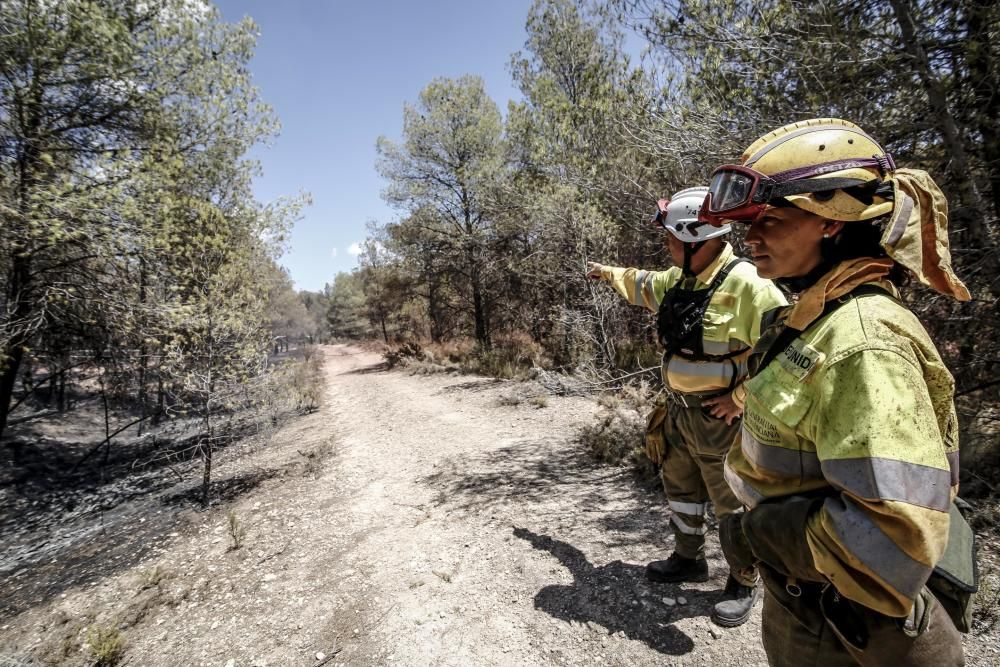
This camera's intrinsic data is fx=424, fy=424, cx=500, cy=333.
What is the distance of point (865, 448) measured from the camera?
2.94ft

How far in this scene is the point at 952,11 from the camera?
9.98ft

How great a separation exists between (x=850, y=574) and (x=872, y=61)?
381 cm

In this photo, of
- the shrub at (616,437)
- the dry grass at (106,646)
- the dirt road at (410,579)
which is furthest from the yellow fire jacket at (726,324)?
the dry grass at (106,646)

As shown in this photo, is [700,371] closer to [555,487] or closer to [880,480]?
[880,480]

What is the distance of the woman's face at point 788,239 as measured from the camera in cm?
119

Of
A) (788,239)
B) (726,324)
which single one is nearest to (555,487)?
(726,324)

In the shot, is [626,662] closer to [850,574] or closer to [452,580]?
[452,580]

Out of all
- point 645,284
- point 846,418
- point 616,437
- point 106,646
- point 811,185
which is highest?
point 811,185

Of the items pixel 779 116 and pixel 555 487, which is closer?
pixel 779 116

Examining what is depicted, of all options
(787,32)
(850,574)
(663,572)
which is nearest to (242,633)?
(663,572)

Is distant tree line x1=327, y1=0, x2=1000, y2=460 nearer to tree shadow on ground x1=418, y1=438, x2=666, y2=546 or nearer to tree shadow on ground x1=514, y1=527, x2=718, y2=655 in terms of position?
tree shadow on ground x1=418, y1=438, x2=666, y2=546

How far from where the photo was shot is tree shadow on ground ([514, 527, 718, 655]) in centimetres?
248

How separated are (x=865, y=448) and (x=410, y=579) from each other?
10.6 ft

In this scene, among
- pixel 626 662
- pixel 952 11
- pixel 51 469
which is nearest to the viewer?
pixel 626 662
